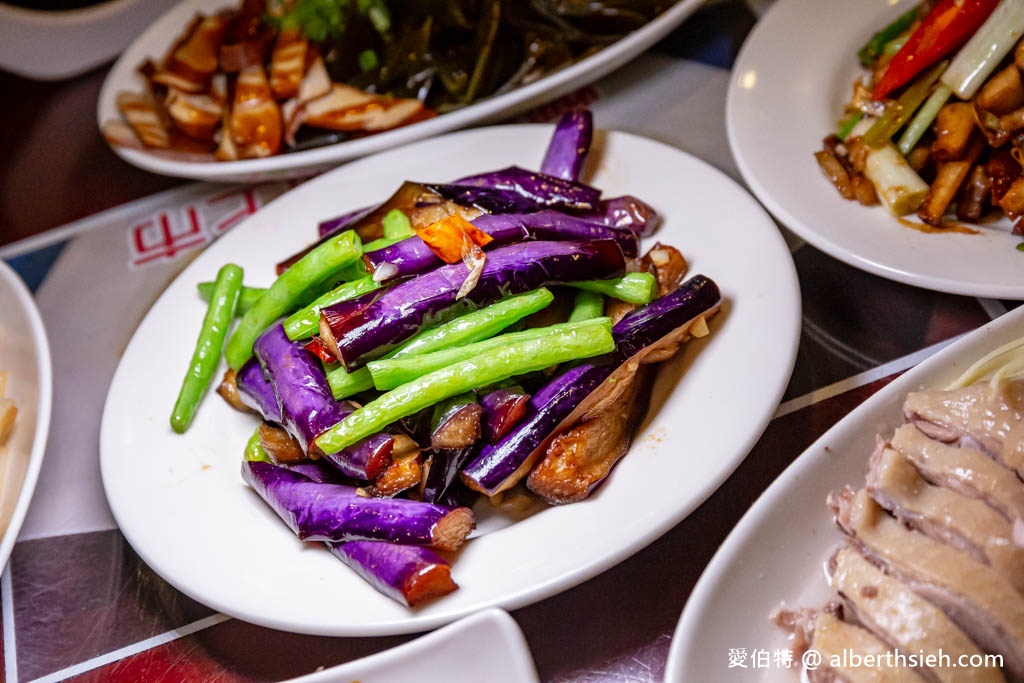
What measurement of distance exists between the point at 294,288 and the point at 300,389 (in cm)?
33

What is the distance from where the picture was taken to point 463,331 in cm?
203

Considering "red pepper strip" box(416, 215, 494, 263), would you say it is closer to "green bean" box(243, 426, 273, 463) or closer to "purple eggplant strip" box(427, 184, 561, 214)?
"purple eggplant strip" box(427, 184, 561, 214)

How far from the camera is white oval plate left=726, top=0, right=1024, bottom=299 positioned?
2.00 m

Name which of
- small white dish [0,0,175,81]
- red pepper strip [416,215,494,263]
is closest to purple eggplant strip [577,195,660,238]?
red pepper strip [416,215,494,263]

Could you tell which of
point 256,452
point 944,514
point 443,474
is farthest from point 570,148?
point 944,514

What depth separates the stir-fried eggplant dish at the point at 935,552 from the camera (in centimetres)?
137

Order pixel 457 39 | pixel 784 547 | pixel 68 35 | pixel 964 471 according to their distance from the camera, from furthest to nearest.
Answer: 1. pixel 68 35
2. pixel 457 39
3. pixel 784 547
4. pixel 964 471

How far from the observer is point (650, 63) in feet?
11.0

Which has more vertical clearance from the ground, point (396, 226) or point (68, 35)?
point (396, 226)

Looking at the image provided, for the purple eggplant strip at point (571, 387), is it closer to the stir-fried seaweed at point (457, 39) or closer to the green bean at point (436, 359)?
the green bean at point (436, 359)

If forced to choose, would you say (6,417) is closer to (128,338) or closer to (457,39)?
(128,338)

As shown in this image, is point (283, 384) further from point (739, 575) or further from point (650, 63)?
point (650, 63)

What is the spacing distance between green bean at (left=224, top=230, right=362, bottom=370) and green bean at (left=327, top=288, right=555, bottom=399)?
0.31m

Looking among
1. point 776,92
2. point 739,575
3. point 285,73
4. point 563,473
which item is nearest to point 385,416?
point 563,473
